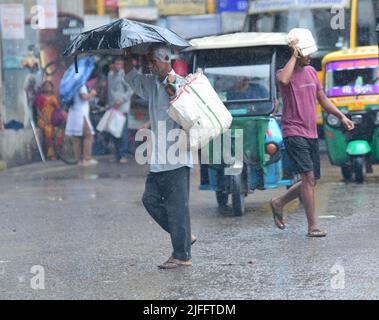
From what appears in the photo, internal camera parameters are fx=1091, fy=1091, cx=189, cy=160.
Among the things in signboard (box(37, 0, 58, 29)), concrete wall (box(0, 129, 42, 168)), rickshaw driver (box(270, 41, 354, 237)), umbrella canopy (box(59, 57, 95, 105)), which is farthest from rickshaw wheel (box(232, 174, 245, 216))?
signboard (box(37, 0, 58, 29))

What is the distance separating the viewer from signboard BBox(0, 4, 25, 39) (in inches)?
730

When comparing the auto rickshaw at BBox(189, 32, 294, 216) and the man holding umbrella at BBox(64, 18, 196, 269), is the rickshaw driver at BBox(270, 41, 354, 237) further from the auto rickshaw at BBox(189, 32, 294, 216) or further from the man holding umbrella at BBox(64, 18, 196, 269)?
the man holding umbrella at BBox(64, 18, 196, 269)

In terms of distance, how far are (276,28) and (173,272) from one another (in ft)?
45.3

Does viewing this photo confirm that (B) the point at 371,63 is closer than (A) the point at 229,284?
No

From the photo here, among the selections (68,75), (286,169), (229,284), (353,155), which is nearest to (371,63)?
(353,155)

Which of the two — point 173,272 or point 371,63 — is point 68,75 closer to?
point 371,63

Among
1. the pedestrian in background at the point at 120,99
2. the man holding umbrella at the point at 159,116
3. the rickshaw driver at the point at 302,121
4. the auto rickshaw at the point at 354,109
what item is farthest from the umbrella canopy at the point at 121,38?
the pedestrian in background at the point at 120,99

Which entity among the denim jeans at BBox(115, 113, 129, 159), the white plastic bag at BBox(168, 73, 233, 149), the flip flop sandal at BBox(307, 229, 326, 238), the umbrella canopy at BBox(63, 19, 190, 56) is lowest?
the denim jeans at BBox(115, 113, 129, 159)

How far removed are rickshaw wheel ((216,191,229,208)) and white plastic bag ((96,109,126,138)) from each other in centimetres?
696

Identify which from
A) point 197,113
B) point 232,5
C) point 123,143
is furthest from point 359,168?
point 232,5

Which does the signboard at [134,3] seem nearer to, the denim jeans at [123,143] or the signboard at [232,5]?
the signboard at [232,5]

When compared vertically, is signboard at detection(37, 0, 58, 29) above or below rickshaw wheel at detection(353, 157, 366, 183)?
above

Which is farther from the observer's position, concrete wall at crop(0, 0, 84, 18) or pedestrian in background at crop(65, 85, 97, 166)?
concrete wall at crop(0, 0, 84, 18)

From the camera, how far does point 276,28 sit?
2159cm
